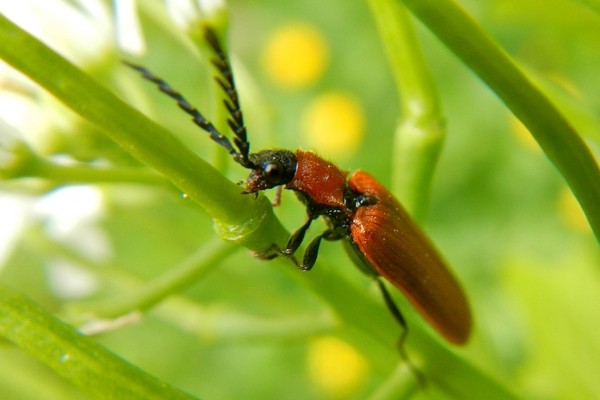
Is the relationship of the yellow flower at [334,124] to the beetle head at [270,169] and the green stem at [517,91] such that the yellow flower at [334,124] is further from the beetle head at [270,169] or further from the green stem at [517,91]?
the green stem at [517,91]

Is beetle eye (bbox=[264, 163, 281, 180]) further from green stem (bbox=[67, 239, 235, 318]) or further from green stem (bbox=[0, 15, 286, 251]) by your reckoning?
green stem (bbox=[0, 15, 286, 251])

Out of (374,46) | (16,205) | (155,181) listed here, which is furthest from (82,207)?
(374,46)

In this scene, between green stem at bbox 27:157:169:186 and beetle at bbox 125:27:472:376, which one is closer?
green stem at bbox 27:157:169:186

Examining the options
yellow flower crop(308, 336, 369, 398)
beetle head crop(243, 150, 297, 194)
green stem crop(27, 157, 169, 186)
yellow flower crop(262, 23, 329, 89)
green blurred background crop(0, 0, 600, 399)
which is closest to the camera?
green stem crop(27, 157, 169, 186)

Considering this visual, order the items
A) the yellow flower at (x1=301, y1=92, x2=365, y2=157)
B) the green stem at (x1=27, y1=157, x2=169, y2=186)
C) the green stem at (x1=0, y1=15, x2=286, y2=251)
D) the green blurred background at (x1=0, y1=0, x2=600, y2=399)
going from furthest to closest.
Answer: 1. the yellow flower at (x1=301, y1=92, x2=365, y2=157)
2. the green blurred background at (x1=0, y1=0, x2=600, y2=399)
3. the green stem at (x1=27, y1=157, x2=169, y2=186)
4. the green stem at (x1=0, y1=15, x2=286, y2=251)

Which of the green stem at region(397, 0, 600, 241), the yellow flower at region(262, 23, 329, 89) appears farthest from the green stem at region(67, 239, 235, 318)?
the yellow flower at region(262, 23, 329, 89)

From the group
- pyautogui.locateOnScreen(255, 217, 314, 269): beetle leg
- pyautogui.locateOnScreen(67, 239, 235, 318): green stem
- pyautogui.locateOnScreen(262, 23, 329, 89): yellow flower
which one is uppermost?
pyautogui.locateOnScreen(262, 23, 329, 89): yellow flower
